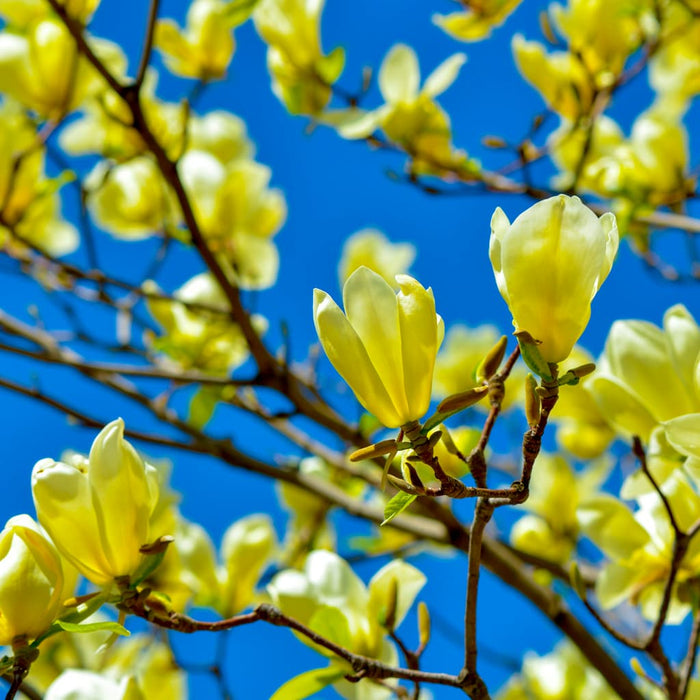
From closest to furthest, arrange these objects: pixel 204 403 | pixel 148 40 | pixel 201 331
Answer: pixel 148 40, pixel 204 403, pixel 201 331

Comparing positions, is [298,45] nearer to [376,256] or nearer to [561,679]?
[376,256]

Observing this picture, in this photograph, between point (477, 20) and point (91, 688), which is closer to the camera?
point (91, 688)

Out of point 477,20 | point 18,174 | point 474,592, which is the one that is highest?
point 477,20

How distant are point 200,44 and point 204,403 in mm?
629

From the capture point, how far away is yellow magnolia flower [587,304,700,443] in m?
0.70

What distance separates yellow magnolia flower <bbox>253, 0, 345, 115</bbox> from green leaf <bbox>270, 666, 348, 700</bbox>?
879 mm

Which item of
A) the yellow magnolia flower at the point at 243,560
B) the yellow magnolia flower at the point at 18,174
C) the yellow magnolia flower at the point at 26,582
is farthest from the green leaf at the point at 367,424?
the yellow magnolia flower at the point at 18,174

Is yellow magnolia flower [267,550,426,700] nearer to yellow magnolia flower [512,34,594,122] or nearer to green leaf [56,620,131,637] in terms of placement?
green leaf [56,620,131,637]

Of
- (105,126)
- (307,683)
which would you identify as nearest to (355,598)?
(307,683)

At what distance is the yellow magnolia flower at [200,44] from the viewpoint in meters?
1.39

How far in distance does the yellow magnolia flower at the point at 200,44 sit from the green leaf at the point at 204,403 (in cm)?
57

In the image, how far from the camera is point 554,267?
1.56ft

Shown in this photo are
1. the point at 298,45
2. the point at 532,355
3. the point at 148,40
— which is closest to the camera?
the point at 532,355

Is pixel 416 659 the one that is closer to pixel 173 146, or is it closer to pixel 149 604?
pixel 149 604
